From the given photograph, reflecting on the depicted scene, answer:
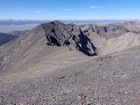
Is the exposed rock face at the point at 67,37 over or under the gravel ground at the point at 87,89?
under

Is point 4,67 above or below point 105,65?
below

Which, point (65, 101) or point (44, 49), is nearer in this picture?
point (65, 101)

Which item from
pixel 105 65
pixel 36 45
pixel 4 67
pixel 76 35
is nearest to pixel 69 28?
pixel 76 35

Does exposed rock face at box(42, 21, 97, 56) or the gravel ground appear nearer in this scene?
the gravel ground

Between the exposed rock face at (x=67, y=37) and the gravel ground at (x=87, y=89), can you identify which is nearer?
the gravel ground at (x=87, y=89)

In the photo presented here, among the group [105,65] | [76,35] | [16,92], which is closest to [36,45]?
[76,35]

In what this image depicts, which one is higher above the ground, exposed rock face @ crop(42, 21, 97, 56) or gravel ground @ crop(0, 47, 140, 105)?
gravel ground @ crop(0, 47, 140, 105)

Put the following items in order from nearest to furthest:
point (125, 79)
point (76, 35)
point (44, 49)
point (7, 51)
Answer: point (125, 79), point (44, 49), point (7, 51), point (76, 35)

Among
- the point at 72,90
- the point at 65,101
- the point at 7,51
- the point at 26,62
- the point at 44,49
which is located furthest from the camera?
the point at 7,51

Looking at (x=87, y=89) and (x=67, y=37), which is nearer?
(x=87, y=89)

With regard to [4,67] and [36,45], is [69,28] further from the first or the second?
[4,67]

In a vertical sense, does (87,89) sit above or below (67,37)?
above
